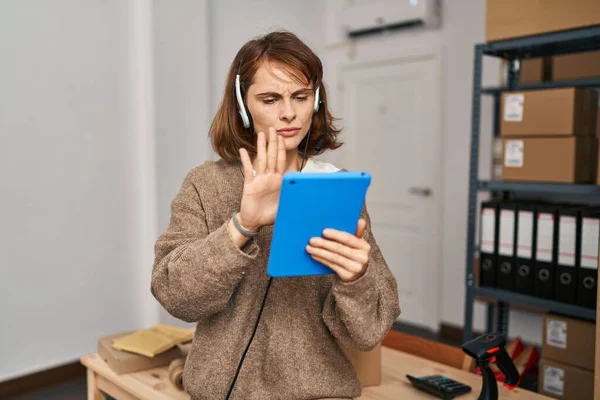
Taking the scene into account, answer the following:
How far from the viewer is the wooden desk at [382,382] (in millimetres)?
1327

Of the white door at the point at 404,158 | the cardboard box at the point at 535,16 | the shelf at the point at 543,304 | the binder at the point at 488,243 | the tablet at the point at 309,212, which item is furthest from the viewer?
the white door at the point at 404,158

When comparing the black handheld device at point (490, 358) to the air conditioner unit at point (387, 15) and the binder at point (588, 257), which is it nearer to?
the binder at point (588, 257)

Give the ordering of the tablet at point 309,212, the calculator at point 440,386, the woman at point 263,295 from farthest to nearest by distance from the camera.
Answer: the calculator at point 440,386 → the woman at point 263,295 → the tablet at point 309,212

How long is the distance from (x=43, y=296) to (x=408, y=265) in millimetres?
2383

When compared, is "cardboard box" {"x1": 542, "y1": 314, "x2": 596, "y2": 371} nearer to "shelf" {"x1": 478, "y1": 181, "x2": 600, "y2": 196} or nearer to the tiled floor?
"shelf" {"x1": 478, "y1": 181, "x2": 600, "y2": 196}

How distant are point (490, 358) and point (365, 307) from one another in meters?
0.35

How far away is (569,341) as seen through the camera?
227cm

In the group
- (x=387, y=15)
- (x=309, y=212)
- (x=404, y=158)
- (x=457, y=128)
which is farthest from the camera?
(x=404, y=158)

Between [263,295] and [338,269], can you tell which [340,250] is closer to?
[338,269]

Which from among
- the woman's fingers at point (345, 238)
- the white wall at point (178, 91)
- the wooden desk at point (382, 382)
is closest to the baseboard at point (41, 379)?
the white wall at point (178, 91)

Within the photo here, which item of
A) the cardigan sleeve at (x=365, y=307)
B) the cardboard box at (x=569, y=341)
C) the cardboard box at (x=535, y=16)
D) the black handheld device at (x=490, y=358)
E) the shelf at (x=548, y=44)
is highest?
the cardboard box at (x=535, y=16)

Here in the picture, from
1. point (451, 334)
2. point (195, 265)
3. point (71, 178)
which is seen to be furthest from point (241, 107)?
point (451, 334)

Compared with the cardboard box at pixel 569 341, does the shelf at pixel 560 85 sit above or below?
above

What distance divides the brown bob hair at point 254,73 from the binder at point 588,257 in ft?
4.87
